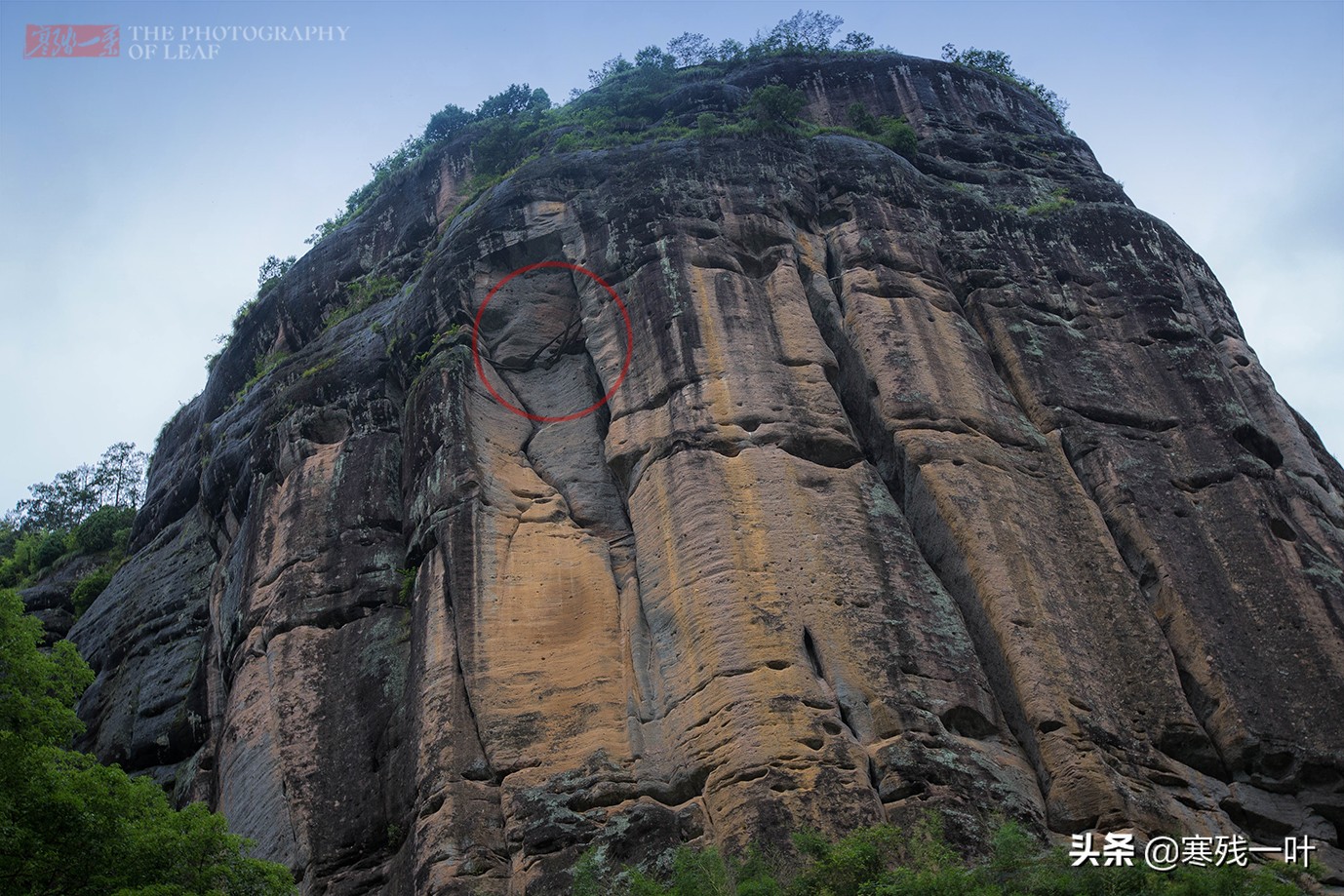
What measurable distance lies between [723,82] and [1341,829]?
887 inches

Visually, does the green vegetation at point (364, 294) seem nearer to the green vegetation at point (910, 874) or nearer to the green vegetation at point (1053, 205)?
the green vegetation at point (1053, 205)

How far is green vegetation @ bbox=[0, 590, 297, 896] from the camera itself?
14609mm

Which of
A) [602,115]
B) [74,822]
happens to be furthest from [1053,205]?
[74,822]

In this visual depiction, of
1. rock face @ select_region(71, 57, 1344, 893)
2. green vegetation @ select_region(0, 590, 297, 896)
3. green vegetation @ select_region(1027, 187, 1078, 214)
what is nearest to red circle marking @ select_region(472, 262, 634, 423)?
rock face @ select_region(71, 57, 1344, 893)

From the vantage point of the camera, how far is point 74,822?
14.9 m

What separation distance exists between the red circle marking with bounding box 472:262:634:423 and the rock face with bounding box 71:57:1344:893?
0.15 m

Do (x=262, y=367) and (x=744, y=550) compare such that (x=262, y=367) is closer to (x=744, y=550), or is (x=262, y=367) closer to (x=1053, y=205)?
(x=744, y=550)

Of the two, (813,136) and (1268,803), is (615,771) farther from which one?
(813,136)

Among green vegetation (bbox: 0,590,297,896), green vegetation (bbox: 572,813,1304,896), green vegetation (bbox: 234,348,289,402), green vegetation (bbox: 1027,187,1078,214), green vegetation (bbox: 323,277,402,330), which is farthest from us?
green vegetation (bbox: 323,277,402,330)

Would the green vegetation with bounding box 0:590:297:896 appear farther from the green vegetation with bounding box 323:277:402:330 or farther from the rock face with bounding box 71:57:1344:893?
the green vegetation with bounding box 323:277:402:330

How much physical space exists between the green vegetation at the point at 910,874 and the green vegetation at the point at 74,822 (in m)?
4.64

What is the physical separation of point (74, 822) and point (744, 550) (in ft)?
32.8

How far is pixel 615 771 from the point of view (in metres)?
19.1

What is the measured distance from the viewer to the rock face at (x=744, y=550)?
61.5 ft
